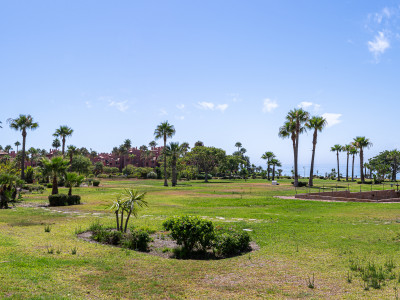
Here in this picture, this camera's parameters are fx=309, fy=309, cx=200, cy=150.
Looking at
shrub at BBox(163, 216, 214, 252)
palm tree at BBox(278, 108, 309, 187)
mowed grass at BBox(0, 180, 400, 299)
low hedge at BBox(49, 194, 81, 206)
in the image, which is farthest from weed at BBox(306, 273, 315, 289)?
palm tree at BBox(278, 108, 309, 187)

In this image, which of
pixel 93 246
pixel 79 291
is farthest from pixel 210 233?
pixel 79 291

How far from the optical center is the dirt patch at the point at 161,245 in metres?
12.8

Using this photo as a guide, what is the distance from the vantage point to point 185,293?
8.09m

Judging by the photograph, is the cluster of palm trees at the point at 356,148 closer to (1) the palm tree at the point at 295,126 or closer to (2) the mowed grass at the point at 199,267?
(1) the palm tree at the point at 295,126

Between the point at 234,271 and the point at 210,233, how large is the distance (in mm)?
2514

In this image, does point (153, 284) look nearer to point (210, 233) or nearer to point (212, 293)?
point (212, 293)

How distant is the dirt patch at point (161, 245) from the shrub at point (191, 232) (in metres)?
0.67

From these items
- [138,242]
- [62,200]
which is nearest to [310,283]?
[138,242]

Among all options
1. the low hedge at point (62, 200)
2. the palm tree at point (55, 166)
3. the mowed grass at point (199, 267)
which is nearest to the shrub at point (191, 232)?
the mowed grass at point (199, 267)

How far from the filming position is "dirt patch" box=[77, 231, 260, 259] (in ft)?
42.1

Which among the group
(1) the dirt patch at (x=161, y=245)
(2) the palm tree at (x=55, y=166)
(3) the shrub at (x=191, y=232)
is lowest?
(1) the dirt patch at (x=161, y=245)

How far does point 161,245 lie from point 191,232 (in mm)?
2504

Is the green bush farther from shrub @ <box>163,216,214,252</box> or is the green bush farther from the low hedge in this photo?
the low hedge

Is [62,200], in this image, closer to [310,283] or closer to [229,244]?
[229,244]
